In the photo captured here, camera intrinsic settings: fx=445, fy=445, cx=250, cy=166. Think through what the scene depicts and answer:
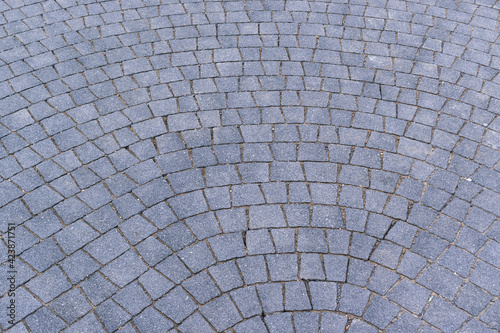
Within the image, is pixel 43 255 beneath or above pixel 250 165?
beneath

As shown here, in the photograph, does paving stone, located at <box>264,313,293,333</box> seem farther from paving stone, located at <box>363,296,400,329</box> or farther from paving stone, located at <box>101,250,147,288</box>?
paving stone, located at <box>101,250,147,288</box>

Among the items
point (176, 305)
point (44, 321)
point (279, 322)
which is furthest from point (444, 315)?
point (44, 321)

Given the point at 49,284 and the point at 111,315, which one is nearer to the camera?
the point at 111,315

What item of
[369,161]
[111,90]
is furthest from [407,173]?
[111,90]

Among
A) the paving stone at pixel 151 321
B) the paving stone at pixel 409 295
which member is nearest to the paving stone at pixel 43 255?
the paving stone at pixel 151 321

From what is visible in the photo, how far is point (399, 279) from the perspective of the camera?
3.69 metres

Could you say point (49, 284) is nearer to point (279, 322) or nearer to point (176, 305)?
point (176, 305)

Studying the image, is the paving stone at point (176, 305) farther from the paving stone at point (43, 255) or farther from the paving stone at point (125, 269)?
the paving stone at point (43, 255)

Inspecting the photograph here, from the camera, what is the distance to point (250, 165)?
441cm

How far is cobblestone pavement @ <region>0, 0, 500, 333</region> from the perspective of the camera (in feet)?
11.7

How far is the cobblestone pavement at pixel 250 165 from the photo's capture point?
3555 millimetres

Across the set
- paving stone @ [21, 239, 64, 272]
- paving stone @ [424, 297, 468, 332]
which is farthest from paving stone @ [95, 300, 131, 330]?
paving stone @ [424, 297, 468, 332]

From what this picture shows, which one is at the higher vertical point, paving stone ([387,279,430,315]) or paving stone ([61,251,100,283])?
paving stone ([61,251,100,283])

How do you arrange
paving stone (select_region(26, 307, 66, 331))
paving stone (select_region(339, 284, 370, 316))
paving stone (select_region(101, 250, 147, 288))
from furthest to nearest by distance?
paving stone (select_region(101, 250, 147, 288)) < paving stone (select_region(339, 284, 370, 316)) < paving stone (select_region(26, 307, 66, 331))
